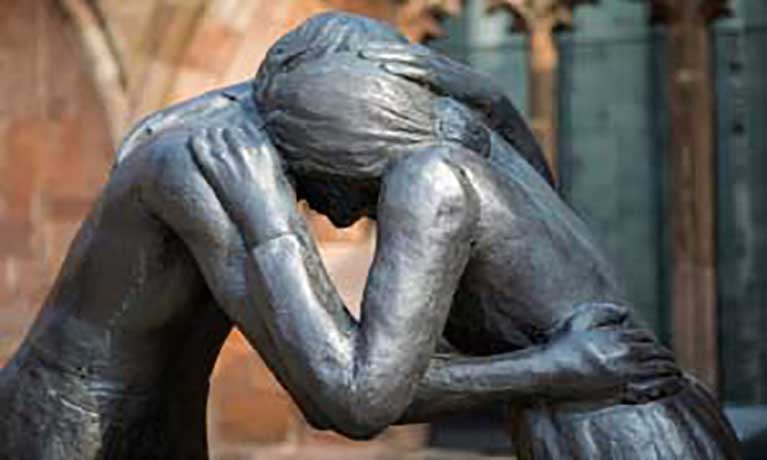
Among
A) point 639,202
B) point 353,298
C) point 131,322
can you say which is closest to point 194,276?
point 131,322

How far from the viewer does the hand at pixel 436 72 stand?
2.21 metres

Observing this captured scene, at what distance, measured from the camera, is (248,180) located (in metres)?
2.12

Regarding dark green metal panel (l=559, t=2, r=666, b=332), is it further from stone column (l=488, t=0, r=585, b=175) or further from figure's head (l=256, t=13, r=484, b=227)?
figure's head (l=256, t=13, r=484, b=227)

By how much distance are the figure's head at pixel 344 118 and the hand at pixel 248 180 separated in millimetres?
42

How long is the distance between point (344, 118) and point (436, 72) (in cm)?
18

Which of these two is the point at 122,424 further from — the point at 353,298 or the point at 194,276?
the point at 353,298

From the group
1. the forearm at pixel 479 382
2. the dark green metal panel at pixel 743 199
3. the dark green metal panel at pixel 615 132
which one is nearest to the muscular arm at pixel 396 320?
the forearm at pixel 479 382

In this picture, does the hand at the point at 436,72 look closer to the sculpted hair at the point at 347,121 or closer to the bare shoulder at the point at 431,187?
the sculpted hair at the point at 347,121

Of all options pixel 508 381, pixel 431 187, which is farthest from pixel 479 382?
pixel 431 187

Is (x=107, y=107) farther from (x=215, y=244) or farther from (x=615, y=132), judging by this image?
(x=615, y=132)

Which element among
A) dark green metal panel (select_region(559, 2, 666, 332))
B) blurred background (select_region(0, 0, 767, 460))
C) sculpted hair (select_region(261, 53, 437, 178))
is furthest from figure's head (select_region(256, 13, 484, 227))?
dark green metal panel (select_region(559, 2, 666, 332))

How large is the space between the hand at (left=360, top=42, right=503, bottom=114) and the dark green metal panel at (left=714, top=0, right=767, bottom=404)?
9196mm

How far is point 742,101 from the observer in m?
11.9

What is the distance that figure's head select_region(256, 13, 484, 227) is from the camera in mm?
2156
